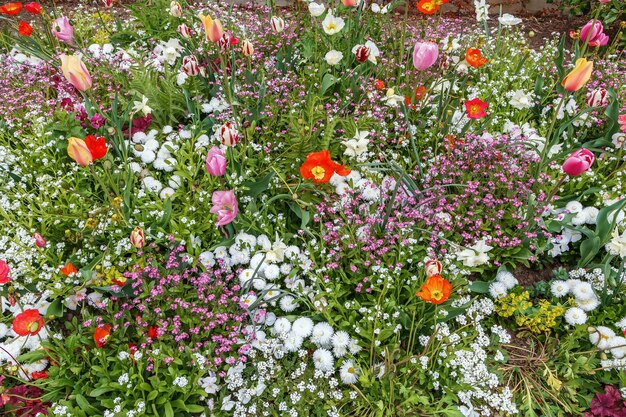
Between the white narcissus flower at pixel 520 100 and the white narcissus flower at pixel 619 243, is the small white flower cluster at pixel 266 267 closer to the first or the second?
the white narcissus flower at pixel 619 243

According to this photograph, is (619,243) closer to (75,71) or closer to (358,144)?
(358,144)

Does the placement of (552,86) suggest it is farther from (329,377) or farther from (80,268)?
(80,268)

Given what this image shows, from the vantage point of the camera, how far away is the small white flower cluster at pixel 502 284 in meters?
2.20

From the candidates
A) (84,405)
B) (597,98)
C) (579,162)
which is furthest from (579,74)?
(84,405)

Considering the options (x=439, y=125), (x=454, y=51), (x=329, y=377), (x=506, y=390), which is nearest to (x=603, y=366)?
(x=506, y=390)

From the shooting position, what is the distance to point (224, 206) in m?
1.98

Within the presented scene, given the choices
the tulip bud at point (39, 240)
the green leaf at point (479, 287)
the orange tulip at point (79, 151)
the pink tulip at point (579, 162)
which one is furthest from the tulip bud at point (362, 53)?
the tulip bud at point (39, 240)

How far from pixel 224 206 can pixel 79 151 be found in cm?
58

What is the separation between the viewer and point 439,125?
2734mm

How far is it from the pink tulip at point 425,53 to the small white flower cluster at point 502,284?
106 cm

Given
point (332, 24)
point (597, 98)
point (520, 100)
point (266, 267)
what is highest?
point (332, 24)

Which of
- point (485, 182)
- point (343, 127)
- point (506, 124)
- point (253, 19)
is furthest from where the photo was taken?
point (253, 19)

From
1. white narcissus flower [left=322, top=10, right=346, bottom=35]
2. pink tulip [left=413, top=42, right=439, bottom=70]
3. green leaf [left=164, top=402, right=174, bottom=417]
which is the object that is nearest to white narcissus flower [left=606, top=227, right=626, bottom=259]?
pink tulip [left=413, top=42, right=439, bottom=70]

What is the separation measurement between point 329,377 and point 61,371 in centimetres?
108
